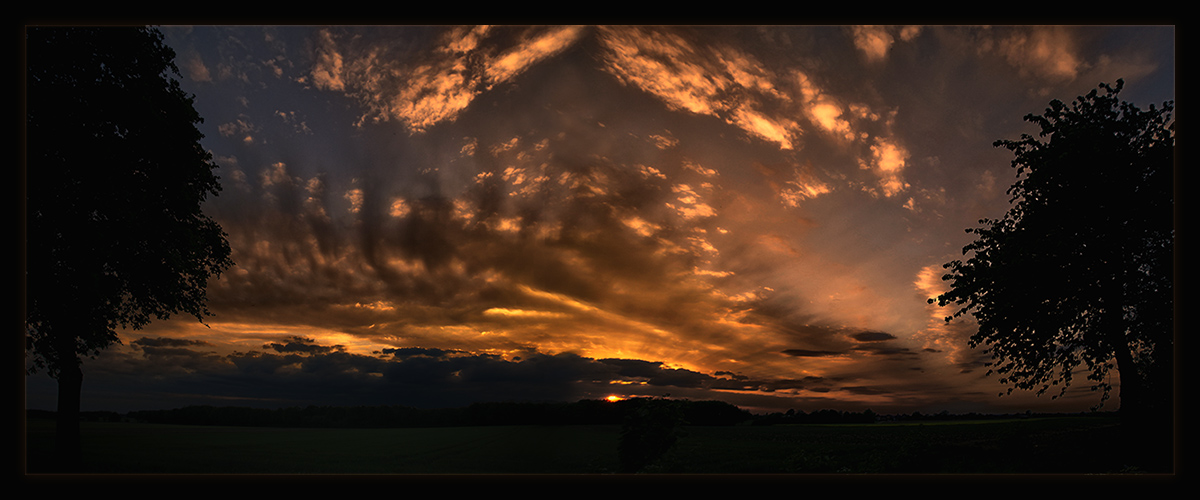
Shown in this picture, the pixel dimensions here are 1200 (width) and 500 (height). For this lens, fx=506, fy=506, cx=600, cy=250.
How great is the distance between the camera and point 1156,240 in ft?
48.1

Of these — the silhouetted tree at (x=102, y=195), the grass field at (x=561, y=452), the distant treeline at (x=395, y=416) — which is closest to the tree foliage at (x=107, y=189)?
the silhouetted tree at (x=102, y=195)

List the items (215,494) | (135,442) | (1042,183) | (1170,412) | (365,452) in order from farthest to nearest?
(365,452) → (135,442) → (1042,183) → (1170,412) → (215,494)

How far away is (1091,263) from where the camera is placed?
49.3ft

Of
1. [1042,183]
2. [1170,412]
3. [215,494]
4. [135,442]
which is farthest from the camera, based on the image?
[135,442]

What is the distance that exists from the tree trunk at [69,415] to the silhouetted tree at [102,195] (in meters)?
0.03

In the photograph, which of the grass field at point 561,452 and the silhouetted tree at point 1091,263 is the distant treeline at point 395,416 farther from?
the silhouetted tree at point 1091,263

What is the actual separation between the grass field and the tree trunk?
2.16 ft

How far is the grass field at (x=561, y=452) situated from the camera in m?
13.7

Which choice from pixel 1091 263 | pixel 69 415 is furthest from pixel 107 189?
pixel 1091 263

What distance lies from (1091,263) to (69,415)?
2889 centimetres

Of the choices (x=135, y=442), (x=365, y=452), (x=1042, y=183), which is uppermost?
(x=1042, y=183)
